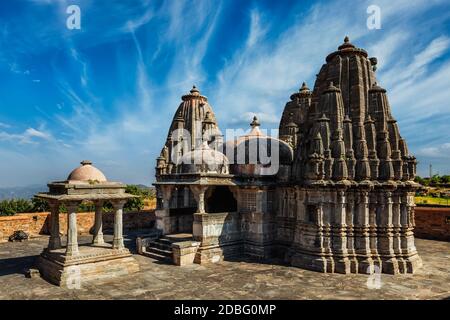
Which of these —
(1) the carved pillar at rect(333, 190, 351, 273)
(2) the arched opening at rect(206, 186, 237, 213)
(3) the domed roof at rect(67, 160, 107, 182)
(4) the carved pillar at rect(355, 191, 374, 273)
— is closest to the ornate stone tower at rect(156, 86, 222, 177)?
(2) the arched opening at rect(206, 186, 237, 213)

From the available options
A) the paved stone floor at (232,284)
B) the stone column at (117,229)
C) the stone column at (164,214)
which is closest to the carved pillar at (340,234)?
the paved stone floor at (232,284)

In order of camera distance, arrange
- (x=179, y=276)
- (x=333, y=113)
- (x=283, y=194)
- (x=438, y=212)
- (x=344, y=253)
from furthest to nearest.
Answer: (x=438, y=212), (x=283, y=194), (x=333, y=113), (x=344, y=253), (x=179, y=276)

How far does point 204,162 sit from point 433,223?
1882cm

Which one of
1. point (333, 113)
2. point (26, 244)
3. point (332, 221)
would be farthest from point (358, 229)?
point (26, 244)

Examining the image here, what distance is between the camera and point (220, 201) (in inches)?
846

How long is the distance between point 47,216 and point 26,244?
153 inches

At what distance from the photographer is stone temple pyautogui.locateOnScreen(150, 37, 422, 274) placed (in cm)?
1534

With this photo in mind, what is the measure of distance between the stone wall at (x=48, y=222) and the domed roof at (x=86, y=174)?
1149cm

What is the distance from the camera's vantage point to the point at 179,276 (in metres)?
14.1

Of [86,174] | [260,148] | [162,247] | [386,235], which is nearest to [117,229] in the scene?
[86,174]

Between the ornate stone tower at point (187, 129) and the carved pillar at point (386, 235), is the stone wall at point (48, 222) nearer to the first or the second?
the ornate stone tower at point (187, 129)

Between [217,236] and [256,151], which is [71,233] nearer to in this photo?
[217,236]

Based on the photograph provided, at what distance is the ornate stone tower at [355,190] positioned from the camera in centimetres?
1521
